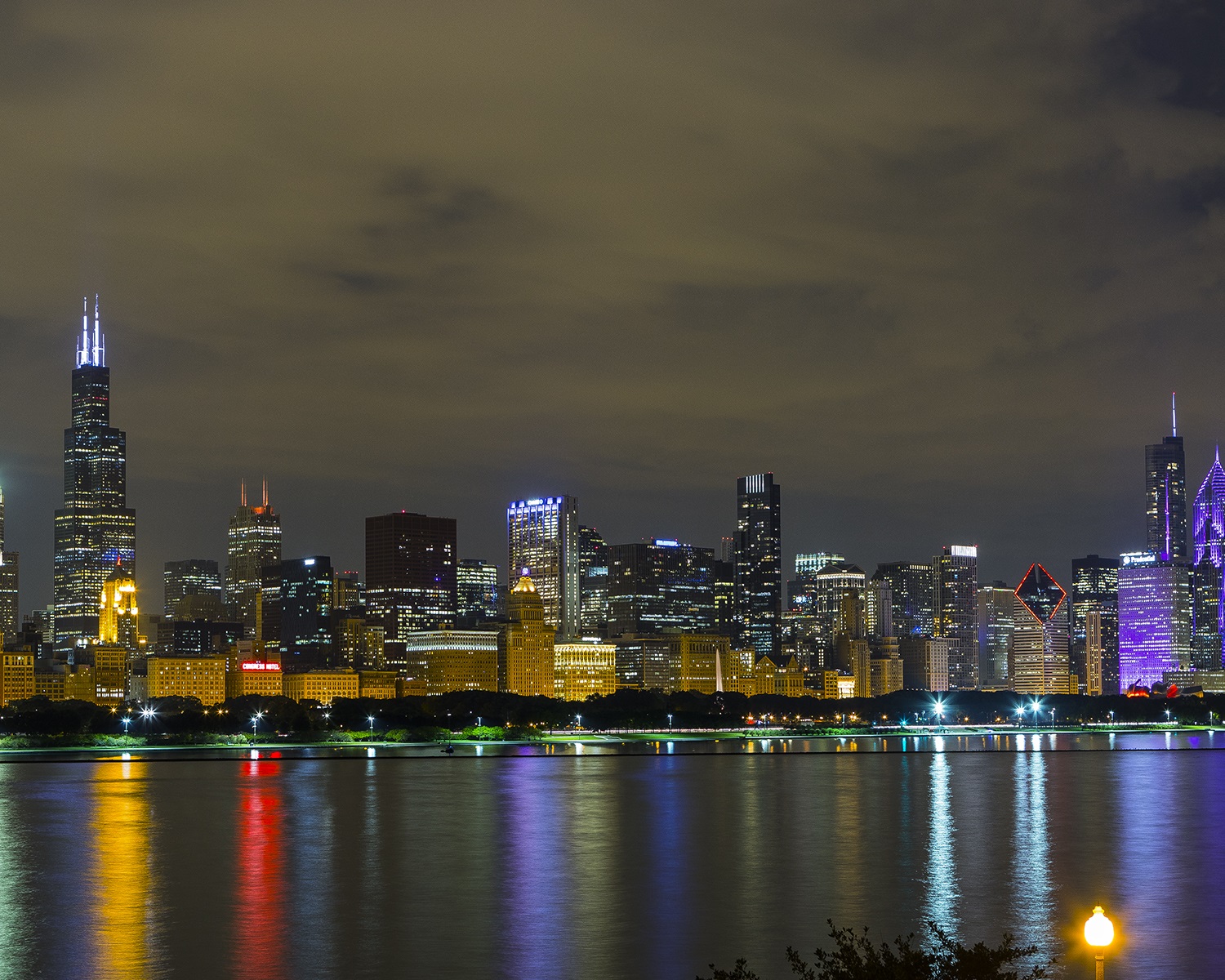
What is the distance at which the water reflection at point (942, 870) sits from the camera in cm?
5100

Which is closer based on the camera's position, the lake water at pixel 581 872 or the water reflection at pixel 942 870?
the lake water at pixel 581 872

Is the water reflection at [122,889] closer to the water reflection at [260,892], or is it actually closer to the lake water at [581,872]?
the lake water at [581,872]

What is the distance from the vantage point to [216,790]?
362ft

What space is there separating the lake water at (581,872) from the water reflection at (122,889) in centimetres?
16

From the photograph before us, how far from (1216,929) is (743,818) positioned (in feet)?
121

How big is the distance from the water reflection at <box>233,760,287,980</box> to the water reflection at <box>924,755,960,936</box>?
64.7 feet

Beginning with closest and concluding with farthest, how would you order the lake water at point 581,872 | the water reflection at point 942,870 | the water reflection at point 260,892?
1. the water reflection at point 260,892
2. the lake water at point 581,872
3. the water reflection at point 942,870

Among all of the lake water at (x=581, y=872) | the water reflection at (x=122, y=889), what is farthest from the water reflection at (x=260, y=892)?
the water reflection at (x=122, y=889)

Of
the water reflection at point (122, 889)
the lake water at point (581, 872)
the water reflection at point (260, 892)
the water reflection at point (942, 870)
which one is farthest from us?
the water reflection at point (942, 870)

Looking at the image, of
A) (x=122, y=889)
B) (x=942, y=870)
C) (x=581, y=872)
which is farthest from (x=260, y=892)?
(x=942, y=870)

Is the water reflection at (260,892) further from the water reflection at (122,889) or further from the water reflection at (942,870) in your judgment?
the water reflection at (942,870)

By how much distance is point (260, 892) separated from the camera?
5741cm

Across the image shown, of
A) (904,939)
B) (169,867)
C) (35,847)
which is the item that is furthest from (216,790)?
(904,939)

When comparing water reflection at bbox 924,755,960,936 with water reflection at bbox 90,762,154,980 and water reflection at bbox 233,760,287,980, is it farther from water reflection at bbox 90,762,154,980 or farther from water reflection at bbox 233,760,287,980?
water reflection at bbox 90,762,154,980
